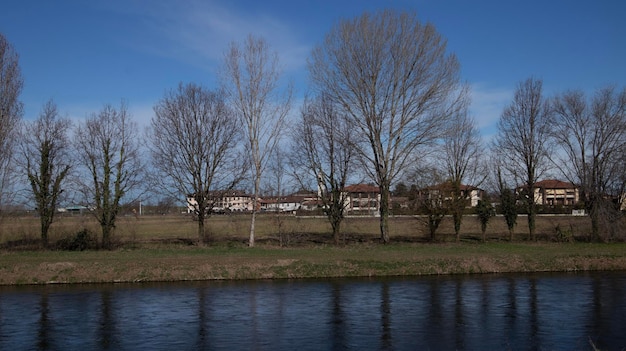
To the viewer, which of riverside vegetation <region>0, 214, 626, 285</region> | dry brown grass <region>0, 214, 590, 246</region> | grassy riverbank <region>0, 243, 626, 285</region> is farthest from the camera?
dry brown grass <region>0, 214, 590, 246</region>

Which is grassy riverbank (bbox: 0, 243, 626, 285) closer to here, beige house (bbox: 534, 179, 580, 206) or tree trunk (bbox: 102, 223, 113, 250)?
tree trunk (bbox: 102, 223, 113, 250)

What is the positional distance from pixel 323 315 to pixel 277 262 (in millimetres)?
10585

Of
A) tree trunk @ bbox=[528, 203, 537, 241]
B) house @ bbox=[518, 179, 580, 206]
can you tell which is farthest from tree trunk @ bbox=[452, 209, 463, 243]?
house @ bbox=[518, 179, 580, 206]

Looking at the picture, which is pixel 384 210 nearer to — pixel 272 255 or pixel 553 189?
pixel 272 255

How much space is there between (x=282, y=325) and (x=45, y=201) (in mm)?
24347

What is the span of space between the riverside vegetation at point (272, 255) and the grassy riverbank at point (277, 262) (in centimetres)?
5

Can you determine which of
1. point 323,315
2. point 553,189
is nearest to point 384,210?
point 323,315

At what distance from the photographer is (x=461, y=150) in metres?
43.6

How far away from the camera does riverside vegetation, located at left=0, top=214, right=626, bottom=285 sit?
27.6 m

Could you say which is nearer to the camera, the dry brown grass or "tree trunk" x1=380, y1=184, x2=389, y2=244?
the dry brown grass

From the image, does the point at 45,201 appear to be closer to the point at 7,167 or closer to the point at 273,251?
the point at 7,167

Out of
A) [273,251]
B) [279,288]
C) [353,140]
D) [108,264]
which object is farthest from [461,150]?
[108,264]

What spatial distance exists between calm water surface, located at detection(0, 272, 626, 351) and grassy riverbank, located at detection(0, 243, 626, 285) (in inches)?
53.5

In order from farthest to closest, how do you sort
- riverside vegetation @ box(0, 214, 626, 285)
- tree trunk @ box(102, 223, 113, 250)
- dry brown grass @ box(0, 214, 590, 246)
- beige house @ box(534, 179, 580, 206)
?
beige house @ box(534, 179, 580, 206)
dry brown grass @ box(0, 214, 590, 246)
tree trunk @ box(102, 223, 113, 250)
riverside vegetation @ box(0, 214, 626, 285)
